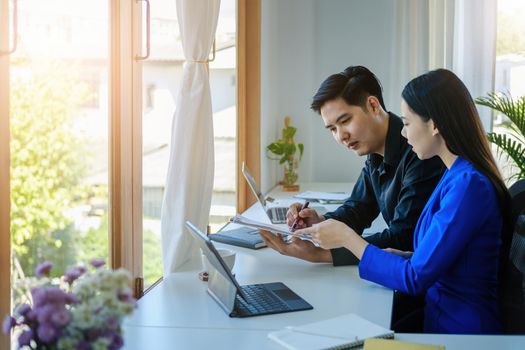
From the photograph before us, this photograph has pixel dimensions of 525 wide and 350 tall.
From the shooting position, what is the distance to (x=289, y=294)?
178cm

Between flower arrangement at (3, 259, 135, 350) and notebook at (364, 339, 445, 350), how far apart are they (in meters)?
0.61

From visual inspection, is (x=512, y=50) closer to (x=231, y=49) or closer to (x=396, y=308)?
(x=231, y=49)

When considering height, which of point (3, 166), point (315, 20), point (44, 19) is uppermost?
point (315, 20)

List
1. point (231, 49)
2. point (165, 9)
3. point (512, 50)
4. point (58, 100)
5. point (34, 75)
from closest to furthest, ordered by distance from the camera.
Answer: point (34, 75) → point (58, 100) → point (165, 9) → point (231, 49) → point (512, 50)

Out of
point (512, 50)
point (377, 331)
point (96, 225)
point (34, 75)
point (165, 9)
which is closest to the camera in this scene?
point (377, 331)

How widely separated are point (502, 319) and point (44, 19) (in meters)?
1.41

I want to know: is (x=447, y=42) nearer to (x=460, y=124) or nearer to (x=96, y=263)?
(x=460, y=124)

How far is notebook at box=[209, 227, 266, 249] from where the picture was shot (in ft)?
7.88

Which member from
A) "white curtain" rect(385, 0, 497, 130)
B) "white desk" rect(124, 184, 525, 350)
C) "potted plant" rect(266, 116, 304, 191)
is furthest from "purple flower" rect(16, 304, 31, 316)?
"white curtain" rect(385, 0, 497, 130)

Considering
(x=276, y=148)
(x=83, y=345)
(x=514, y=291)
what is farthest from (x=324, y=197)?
(x=83, y=345)

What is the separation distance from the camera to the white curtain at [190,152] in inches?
81.9

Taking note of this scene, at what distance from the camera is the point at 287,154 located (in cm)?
412

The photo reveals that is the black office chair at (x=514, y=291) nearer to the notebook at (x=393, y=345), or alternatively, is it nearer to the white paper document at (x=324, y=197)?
the notebook at (x=393, y=345)

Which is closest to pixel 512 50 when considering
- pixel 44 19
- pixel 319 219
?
pixel 319 219
